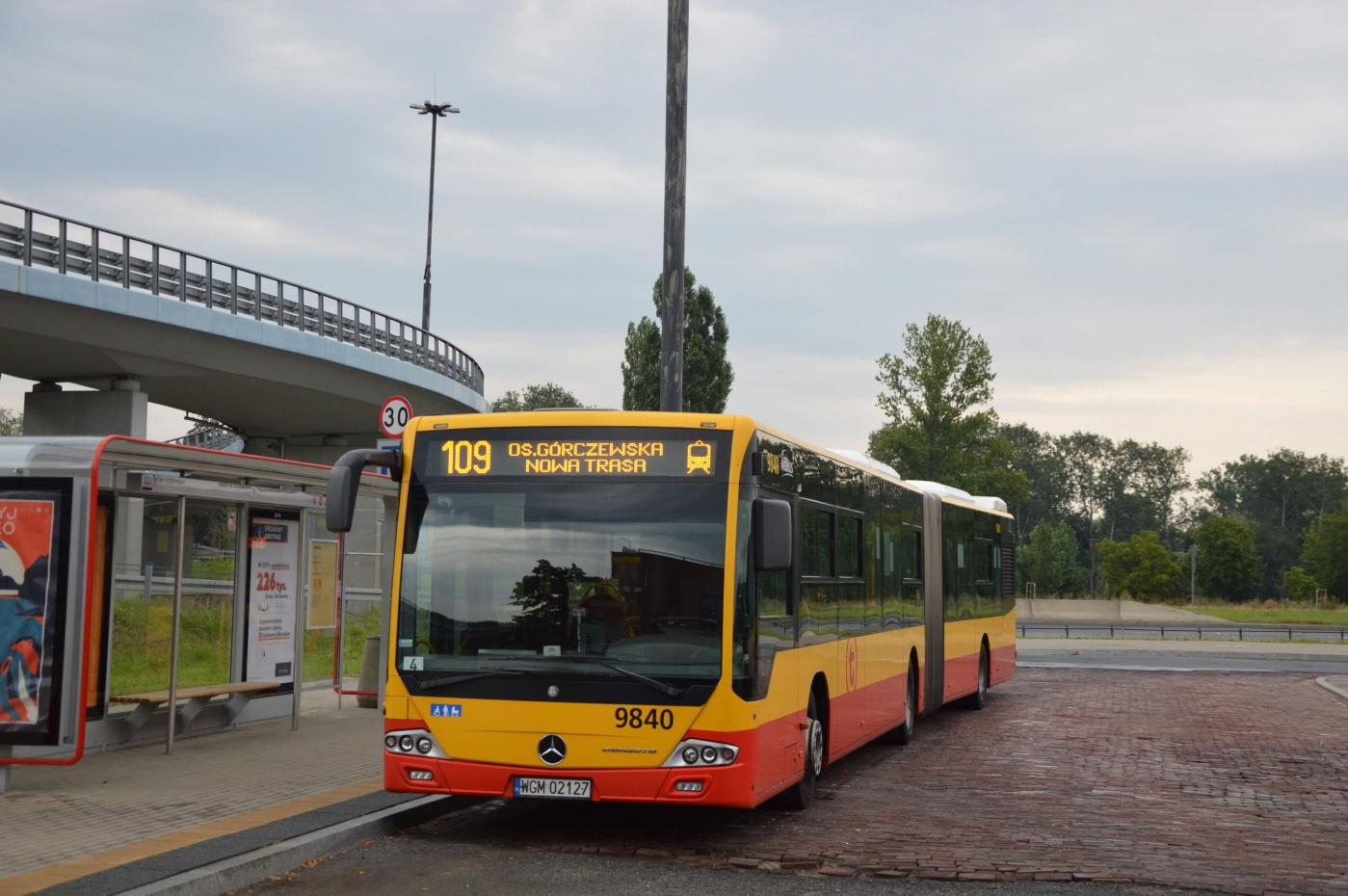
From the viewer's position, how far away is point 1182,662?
33875 millimetres

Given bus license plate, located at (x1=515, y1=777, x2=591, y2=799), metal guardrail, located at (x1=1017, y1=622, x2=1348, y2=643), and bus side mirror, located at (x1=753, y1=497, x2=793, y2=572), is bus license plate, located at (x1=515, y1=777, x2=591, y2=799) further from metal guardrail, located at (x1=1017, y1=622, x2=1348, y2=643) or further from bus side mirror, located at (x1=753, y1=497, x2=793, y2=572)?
metal guardrail, located at (x1=1017, y1=622, x2=1348, y2=643)

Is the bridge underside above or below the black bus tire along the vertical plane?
above

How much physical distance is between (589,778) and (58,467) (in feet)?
14.9

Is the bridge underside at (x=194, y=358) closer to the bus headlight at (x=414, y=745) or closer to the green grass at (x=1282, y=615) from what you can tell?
the bus headlight at (x=414, y=745)

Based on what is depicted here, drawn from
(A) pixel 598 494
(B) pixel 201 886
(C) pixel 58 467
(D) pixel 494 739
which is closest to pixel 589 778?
(D) pixel 494 739

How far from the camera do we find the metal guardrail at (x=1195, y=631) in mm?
48769

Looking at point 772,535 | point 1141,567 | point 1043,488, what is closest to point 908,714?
point 772,535

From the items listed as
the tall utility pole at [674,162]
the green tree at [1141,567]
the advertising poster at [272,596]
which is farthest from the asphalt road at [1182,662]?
the green tree at [1141,567]

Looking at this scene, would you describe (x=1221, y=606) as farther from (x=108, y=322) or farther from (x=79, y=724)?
(x=79, y=724)

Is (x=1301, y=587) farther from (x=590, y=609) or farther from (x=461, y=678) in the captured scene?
(x=461, y=678)

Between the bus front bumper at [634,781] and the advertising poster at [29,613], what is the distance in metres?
2.96

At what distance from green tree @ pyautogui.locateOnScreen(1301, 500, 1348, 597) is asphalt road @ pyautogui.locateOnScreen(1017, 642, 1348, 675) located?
76.7 metres

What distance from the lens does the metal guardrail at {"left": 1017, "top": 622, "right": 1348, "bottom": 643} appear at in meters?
48.8

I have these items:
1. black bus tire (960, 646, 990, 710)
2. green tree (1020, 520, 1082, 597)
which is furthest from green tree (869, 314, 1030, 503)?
black bus tire (960, 646, 990, 710)
